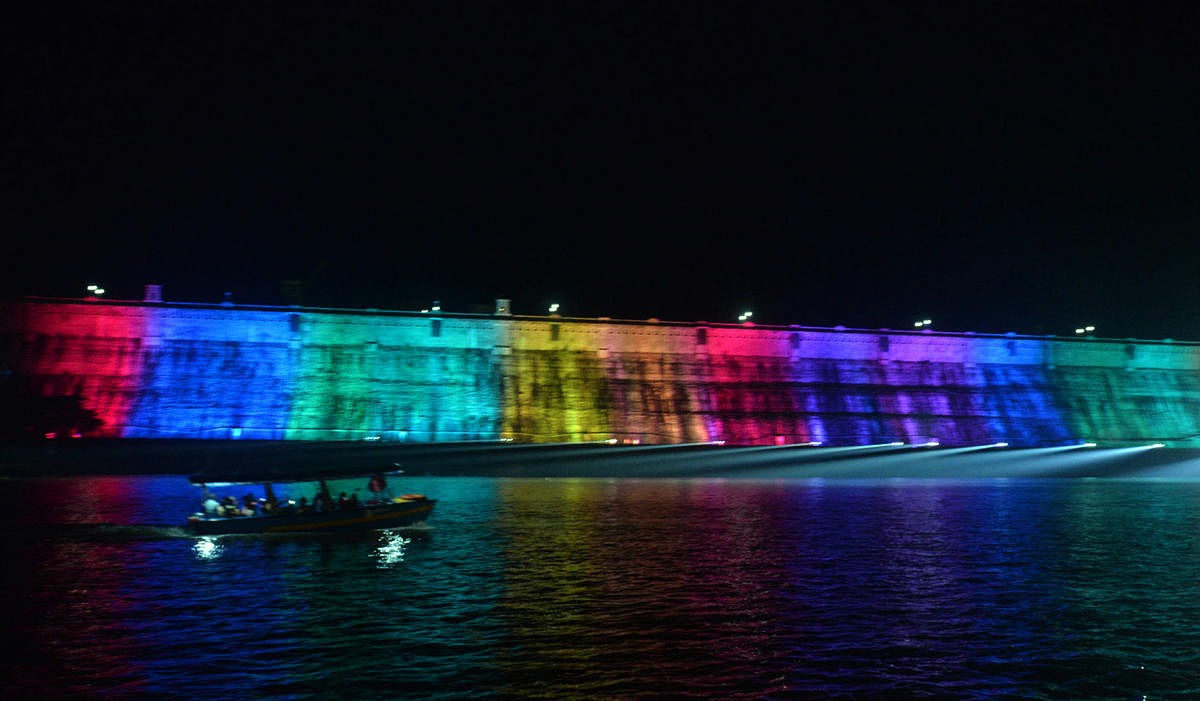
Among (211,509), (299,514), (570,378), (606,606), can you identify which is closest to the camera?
(606,606)

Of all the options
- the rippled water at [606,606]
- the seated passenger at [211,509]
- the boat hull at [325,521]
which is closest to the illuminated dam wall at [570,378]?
the rippled water at [606,606]

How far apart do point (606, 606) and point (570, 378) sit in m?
49.1

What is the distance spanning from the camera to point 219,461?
5528cm

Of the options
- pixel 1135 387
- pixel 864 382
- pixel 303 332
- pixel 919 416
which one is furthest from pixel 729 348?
pixel 1135 387

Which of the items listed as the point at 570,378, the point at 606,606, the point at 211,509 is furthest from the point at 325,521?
the point at 570,378

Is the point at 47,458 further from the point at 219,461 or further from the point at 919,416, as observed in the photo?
the point at 919,416

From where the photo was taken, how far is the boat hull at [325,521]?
3272 cm

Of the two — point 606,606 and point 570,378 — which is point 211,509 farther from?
point 570,378

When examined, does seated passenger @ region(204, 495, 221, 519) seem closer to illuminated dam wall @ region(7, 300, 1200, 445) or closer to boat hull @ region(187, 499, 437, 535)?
boat hull @ region(187, 499, 437, 535)

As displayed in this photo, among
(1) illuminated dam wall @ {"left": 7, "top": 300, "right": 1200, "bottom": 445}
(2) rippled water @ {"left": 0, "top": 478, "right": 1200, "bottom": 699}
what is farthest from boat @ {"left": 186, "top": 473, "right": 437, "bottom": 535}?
(1) illuminated dam wall @ {"left": 7, "top": 300, "right": 1200, "bottom": 445}

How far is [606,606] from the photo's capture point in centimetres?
2152

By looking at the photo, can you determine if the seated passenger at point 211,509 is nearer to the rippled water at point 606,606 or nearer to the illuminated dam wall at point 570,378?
the rippled water at point 606,606

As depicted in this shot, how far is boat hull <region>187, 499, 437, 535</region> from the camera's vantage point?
107ft

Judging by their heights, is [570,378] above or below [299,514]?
above
